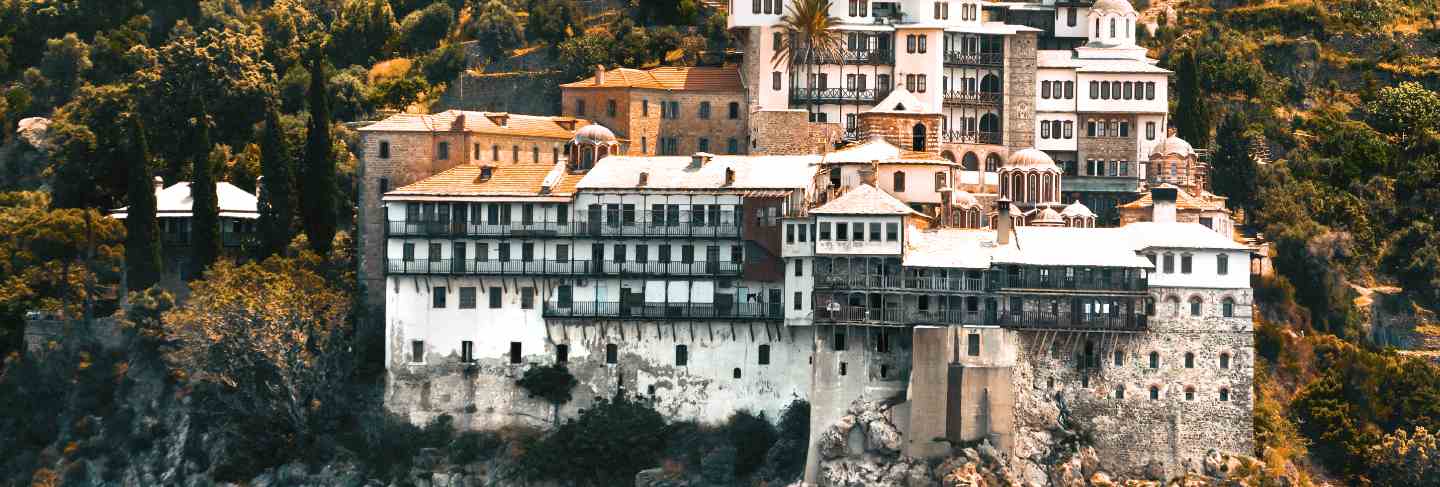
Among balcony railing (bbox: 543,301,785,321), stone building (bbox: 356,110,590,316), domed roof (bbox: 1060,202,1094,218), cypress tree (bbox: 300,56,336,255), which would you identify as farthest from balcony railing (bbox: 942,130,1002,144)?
cypress tree (bbox: 300,56,336,255)

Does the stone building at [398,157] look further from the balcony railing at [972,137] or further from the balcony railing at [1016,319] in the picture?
the balcony railing at [1016,319]

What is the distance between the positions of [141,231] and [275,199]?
5.11 meters

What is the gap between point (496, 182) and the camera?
328 ft

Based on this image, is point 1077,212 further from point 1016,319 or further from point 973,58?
point 973,58

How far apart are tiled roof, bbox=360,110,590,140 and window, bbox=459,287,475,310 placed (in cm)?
757

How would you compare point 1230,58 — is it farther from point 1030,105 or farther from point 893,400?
point 893,400

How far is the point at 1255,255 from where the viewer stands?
4166 inches

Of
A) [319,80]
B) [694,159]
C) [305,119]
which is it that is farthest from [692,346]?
[305,119]

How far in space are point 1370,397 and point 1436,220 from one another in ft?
53.7

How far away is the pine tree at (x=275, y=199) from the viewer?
345 ft

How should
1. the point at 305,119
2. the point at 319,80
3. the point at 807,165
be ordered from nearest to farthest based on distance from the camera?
the point at 807,165, the point at 319,80, the point at 305,119

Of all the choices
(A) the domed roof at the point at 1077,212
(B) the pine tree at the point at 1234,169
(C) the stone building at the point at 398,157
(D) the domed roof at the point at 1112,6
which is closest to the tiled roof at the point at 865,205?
(A) the domed roof at the point at 1077,212

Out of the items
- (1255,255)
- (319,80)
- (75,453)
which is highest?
(319,80)

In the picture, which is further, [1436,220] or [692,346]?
[1436,220]
